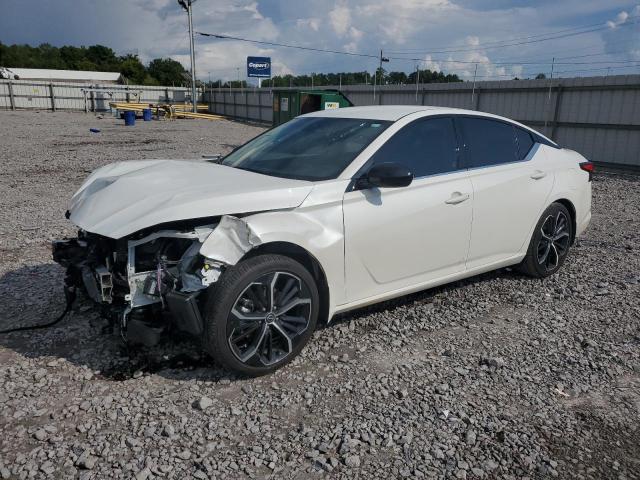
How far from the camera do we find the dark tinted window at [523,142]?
5092 mm

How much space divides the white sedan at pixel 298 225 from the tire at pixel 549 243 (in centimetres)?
19

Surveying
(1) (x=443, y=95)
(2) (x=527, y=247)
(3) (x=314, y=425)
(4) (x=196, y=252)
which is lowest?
(3) (x=314, y=425)

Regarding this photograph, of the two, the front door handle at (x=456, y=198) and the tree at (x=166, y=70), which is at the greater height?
the tree at (x=166, y=70)

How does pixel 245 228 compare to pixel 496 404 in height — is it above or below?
above

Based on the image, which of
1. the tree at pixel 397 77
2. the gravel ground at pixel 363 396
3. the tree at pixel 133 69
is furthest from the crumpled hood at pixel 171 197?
the tree at pixel 133 69

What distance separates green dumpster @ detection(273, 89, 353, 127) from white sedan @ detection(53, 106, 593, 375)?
13771 mm

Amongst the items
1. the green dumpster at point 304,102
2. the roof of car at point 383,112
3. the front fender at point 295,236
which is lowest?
the front fender at point 295,236

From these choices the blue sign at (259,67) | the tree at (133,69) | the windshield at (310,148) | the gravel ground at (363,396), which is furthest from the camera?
the tree at (133,69)

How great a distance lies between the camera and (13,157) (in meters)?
14.6

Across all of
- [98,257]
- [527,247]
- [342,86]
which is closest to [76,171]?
[98,257]

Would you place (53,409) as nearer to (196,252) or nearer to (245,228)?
(196,252)

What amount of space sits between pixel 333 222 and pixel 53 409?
6.74ft

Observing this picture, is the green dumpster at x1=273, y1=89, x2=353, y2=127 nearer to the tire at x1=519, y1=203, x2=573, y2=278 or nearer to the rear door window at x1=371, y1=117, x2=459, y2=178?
the tire at x1=519, y1=203, x2=573, y2=278

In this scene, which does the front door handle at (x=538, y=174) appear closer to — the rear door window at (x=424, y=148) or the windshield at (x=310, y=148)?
the rear door window at (x=424, y=148)
